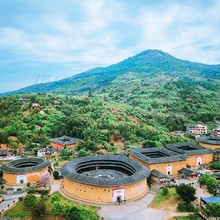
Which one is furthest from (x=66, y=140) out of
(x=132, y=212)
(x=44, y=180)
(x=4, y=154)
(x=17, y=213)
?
(x=132, y=212)

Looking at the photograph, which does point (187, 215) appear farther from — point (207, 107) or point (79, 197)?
point (207, 107)

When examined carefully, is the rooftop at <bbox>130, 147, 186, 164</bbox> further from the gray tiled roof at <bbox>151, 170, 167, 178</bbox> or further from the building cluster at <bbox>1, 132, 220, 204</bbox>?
the gray tiled roof at <bbox>151, 170, 167, 178</bbox>

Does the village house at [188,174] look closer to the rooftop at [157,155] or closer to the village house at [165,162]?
the village house at [165,162]

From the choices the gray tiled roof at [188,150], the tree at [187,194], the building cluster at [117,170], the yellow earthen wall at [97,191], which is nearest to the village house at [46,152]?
the building cluster at [117,170]

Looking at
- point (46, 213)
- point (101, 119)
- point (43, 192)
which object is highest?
point (101, 119)

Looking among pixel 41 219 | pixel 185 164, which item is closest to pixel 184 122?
pixel 185 164

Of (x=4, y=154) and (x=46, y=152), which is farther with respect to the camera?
(x=46, y=152)

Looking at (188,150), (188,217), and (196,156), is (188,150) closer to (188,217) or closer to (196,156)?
(196,156)
